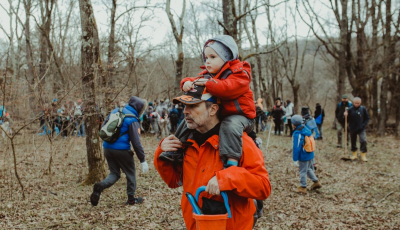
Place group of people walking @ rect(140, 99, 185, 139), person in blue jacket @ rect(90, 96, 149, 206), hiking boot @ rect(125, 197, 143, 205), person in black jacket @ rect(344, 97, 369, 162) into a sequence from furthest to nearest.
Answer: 1. group of people walking @ rect(140, 99, 185, 139)
2. person in black jacket @ rect(344, 97, 369, 162)
3. hiking boot @ rect(125, 197, 143, 205)
4. person in blue jacket @ rect(90, 96, 149, 206)

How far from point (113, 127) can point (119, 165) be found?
0.86 meters

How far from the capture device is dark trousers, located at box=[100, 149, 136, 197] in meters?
5.29

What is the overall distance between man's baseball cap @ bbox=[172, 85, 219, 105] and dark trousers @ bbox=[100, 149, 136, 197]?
3.58 metres

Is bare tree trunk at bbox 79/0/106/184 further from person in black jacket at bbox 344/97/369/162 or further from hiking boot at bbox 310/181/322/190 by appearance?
person in black jacket at bbox 344/97/369/162

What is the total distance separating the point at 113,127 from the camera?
505 cm

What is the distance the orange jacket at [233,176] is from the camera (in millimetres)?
1812

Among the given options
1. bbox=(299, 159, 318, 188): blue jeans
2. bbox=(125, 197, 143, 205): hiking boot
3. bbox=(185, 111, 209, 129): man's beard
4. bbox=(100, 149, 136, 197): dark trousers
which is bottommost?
bbox=(125, 197, 143, 205): hiking boot

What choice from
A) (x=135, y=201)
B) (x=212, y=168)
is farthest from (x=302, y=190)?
(x=212, y=168)

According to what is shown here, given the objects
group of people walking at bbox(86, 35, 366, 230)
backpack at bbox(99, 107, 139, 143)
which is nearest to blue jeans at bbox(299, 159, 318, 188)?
backpack at bbox(99, 107, 139, 143)

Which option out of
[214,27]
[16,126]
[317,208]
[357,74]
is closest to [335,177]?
[317,208]

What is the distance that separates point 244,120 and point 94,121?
203 inches

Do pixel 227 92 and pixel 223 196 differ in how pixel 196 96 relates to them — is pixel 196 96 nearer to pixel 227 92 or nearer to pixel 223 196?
pixel 227 92

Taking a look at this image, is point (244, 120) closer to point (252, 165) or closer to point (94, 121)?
point (252, 165)

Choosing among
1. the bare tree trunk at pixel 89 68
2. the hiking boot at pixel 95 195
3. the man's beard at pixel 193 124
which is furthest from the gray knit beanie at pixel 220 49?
the bare tree trunk at pixel 89 68
